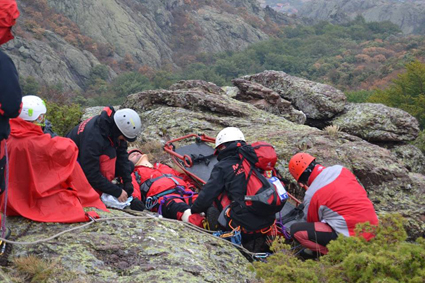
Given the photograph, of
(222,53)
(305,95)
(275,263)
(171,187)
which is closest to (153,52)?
(222,53)

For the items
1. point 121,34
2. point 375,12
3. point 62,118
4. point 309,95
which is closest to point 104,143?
point 62,118

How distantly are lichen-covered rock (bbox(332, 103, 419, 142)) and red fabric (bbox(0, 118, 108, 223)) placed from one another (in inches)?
287

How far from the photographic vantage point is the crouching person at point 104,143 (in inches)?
180

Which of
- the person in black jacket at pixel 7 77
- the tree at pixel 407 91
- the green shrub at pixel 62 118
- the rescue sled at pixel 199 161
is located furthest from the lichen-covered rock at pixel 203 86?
the tree at pixel 407 91

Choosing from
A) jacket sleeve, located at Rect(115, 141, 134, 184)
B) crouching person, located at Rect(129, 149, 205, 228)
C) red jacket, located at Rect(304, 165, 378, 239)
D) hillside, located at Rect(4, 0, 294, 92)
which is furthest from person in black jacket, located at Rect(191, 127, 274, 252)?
hillside, located at Rect(4, 0, 294, 92)

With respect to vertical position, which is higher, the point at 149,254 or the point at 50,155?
the point at 50,155

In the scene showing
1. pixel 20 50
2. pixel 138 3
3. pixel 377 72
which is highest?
pixel 377 72

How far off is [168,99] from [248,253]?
19.0 feet

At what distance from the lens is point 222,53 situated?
178 ft

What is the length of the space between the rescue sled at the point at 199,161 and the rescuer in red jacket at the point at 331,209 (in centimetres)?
117

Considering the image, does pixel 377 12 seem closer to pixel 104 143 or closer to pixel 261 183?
pixel 261 183

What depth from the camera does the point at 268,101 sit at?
34.3ft

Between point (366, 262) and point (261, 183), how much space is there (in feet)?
7.11

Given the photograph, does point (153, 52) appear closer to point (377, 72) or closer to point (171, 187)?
point (377, 72)
